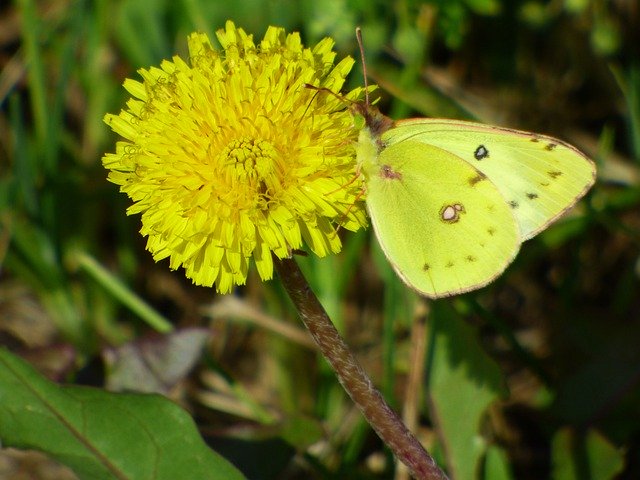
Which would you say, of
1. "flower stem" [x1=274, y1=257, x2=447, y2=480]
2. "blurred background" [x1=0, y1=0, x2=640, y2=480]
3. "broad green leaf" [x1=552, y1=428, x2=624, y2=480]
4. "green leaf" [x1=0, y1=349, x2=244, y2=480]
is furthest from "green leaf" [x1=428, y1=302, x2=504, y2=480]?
"green leaf" [x1=0, y1=349, x2=244, y2=480]

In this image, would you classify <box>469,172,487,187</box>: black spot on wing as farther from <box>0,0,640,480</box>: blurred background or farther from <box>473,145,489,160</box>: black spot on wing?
<box>0,0,640,480</box>: blurred background

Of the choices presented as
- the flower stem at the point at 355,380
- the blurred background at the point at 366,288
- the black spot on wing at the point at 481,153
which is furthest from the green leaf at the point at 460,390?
the flower stem at the point at 355,380

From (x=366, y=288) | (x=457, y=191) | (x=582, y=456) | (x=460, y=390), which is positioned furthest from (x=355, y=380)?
(x=366, y=288)

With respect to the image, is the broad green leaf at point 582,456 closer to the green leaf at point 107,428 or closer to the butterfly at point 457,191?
the butterfly at point 457,191

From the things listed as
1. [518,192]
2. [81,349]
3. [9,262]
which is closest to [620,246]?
[518,192]

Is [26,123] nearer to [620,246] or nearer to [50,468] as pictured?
[50,468]

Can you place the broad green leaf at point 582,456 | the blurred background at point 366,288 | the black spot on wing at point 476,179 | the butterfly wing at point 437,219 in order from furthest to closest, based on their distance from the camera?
the blurred background at point 366,288
the broad green leaf at point 582,456
the black spot on wing at point 476,179
the butterfly wing at point 437,219
